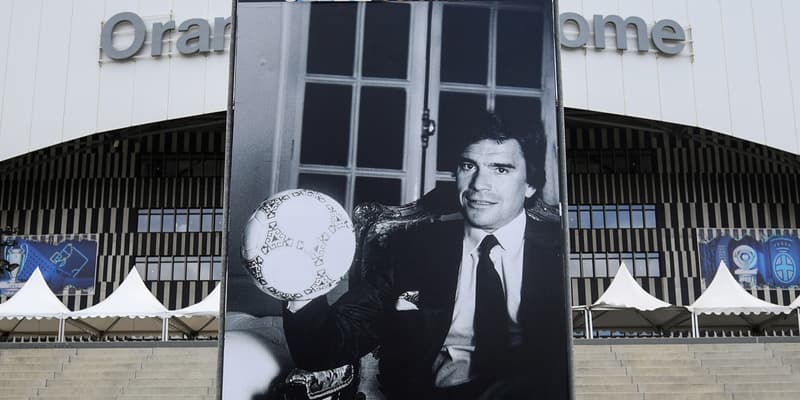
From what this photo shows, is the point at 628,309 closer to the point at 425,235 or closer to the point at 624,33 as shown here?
the point at 624,33

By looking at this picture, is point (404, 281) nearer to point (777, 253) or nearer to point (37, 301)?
point (37, 301)

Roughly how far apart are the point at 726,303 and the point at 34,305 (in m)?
17.4

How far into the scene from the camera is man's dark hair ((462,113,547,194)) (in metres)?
8.48

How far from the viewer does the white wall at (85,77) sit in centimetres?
2931

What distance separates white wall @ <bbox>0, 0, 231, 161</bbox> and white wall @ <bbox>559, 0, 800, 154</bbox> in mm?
10819

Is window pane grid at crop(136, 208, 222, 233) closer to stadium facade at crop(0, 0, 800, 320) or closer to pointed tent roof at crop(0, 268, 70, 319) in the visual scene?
stadium facade at crop(0, 0, 800, 320)

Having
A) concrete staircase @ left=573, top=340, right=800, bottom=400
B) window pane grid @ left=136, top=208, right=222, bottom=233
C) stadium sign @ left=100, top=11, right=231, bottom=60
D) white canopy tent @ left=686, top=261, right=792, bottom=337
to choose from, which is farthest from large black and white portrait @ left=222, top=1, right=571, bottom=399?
window pane grid @ left=136, top=208, right=222, bottom=233

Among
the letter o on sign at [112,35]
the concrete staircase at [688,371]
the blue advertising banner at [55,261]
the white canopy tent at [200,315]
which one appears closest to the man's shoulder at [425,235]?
the concrete staircase at [688,371]

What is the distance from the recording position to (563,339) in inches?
326

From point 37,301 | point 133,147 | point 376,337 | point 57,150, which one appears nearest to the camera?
point 376,337

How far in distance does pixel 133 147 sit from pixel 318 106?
27103 millimetres

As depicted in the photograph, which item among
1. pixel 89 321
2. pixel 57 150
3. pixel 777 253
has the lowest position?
pixel 89 321

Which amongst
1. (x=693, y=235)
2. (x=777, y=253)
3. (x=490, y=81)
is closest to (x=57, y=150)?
(x=693, y=235)

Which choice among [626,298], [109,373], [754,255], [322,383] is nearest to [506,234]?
[322,383]
